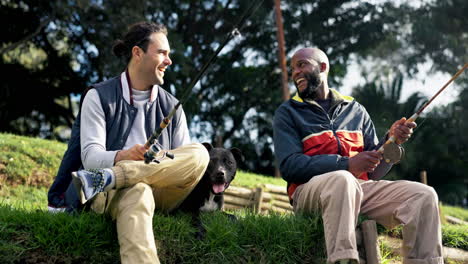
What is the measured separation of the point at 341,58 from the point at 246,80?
3.48 m

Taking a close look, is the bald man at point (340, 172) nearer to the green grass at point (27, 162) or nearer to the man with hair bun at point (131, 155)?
the man with hair bun at point (131, 155)

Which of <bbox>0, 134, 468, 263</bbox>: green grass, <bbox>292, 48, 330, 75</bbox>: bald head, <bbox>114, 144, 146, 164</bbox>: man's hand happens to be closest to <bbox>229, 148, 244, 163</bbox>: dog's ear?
<bbox>0, 134, 468, 263</bbox>: green grass

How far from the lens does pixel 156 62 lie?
3.78 metres

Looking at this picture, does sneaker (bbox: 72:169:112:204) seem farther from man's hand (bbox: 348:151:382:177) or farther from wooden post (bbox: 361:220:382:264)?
wooden post (bbox: 361:220:382:264)

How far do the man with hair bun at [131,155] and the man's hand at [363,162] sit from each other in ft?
3.49

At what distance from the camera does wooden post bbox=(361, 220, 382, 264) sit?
3.72m

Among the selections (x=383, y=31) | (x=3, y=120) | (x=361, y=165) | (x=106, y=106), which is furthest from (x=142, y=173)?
(x=383, y=31)

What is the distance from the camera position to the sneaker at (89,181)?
2.90 meters

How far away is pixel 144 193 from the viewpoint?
310 cm

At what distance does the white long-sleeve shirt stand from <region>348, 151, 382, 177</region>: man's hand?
128 cm

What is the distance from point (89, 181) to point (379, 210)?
213 cm

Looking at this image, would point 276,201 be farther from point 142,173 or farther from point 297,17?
point 297,17

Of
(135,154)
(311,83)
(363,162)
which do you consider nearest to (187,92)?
(135,154)

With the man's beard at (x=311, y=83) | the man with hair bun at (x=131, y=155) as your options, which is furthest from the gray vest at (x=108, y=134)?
the man's beard at (x=311, y=83)
